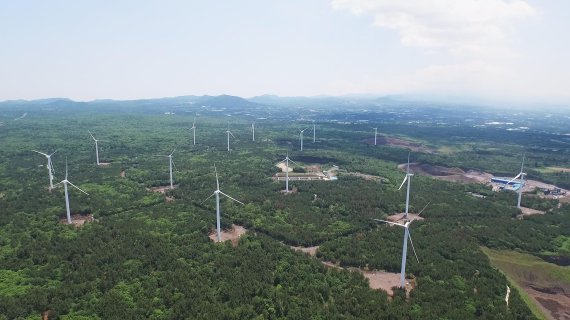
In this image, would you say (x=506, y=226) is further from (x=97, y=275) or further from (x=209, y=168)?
(x=209, y=168)

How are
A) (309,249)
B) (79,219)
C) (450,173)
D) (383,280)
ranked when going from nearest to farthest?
(383,280), (309,249), (79,219), (450,173)

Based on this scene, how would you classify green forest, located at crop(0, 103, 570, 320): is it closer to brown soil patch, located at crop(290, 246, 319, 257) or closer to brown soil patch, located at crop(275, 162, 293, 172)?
brown soil patch, located at crop(290, 246, 319, 257)

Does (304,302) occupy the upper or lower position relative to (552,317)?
upper

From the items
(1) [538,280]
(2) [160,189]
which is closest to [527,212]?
(1) [538,280]

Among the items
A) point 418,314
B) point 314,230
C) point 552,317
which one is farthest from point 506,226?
point 418,314

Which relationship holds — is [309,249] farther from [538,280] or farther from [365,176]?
[365,176]

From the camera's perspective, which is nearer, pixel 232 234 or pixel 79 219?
pixel 232 234
